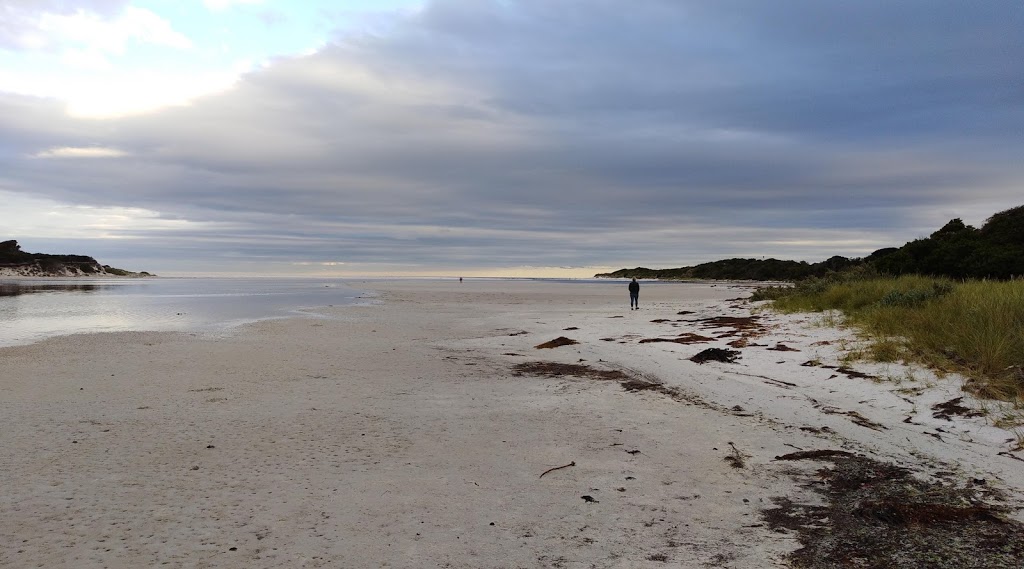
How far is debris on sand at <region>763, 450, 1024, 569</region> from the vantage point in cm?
381

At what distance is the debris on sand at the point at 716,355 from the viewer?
11.3 m

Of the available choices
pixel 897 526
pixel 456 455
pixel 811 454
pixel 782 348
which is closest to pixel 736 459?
pixel 811 454

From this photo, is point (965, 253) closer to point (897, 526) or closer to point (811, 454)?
point (811, 454)

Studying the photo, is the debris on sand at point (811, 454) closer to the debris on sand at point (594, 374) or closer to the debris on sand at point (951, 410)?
the debris on sand at point (951, 410)

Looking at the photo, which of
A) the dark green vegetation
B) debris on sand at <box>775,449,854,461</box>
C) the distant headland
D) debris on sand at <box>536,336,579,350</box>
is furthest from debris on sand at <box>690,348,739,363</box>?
the distant headland

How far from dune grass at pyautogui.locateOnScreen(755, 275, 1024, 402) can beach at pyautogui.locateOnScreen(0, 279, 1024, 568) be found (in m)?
0.41

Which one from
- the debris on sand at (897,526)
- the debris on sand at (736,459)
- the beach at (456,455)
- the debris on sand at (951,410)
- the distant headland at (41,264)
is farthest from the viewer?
the distant headland at (41,264)

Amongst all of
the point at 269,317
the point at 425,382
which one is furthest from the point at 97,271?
Answer: the point at 425,382

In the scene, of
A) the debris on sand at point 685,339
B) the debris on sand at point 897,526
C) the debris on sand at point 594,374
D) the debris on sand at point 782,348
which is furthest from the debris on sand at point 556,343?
the debris on sand at point 897,526

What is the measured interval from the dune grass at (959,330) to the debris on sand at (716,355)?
2.26 m

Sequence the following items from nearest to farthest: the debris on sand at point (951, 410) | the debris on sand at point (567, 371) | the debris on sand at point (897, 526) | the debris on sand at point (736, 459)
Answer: the debris on sand at point (897, 526)
the debris on sand at point (736, 459)
the debris on sand at point (951, 410)
the debris on sand at point (567, 371)

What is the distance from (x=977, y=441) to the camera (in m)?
6.01

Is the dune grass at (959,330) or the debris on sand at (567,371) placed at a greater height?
the dune grass at (959,330)

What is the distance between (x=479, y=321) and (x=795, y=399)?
1641cm
